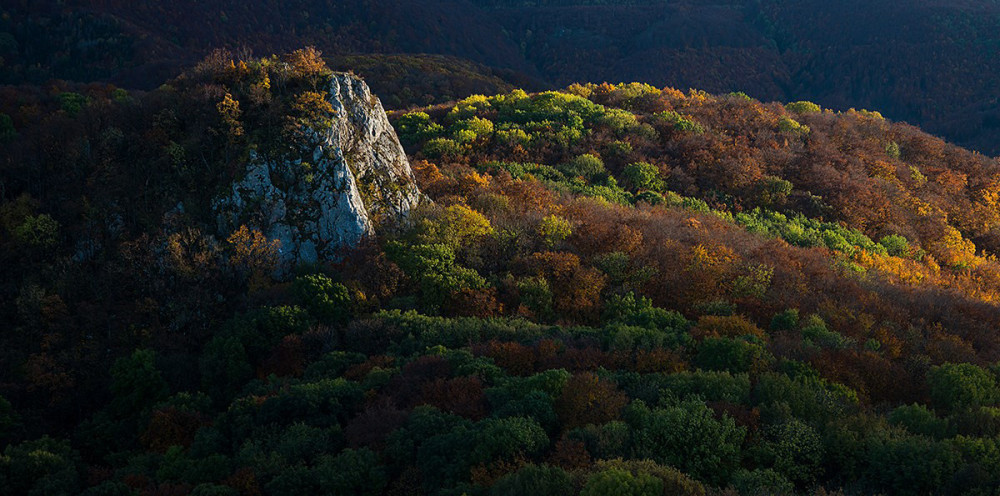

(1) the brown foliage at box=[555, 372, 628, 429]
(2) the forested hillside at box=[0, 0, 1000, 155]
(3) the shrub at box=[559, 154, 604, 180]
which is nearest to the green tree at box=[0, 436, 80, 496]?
(1) the brown foliage at box=[555, 372, 628, 429]

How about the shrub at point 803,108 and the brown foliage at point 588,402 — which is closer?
the brown foliage at point 588,402

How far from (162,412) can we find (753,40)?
564 ft

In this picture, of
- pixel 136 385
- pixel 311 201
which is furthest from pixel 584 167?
pixel 136 385

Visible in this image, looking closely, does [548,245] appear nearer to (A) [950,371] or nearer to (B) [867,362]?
(B) [867,362]

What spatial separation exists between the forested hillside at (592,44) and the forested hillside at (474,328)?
171 feet

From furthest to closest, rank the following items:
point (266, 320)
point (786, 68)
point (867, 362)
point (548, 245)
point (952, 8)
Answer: point (786, 68)
point (952, 8)
point (548, 245)
point (266, 320)
point (867, 362)

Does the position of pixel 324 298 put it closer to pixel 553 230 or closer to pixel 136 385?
pixel 136 385

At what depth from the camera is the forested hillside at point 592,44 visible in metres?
108

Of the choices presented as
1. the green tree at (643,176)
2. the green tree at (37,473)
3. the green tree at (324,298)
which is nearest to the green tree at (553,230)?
the green tree at (324,298)

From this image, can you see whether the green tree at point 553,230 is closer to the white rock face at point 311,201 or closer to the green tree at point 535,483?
the white rock face at point 311,201

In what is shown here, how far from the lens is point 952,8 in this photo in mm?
135750

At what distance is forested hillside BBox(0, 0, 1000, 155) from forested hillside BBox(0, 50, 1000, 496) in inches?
2049

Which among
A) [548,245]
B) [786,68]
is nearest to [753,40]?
[786,68]

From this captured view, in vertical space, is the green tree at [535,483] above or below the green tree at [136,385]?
above
